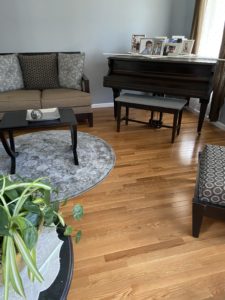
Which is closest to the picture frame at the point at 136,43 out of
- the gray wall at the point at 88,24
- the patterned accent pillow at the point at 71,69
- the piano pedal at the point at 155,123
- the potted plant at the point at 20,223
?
the gray wall at the point at 88,24

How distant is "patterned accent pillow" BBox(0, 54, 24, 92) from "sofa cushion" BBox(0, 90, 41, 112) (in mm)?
253

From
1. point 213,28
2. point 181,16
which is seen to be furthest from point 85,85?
point 181,16

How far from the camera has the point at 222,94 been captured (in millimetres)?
3184

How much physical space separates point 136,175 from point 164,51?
196cm

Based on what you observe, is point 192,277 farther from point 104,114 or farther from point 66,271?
point 104,114

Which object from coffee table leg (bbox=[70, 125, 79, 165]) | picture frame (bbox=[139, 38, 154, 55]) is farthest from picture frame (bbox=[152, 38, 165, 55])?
coffee table leg (bbox=[70, 125, 79, 165])

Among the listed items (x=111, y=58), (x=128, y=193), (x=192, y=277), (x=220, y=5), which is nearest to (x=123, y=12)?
(x=111, y=58)

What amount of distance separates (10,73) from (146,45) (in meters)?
2.01

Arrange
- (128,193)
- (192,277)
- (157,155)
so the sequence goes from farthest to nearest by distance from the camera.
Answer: (157,155), (128,193), (192,277)

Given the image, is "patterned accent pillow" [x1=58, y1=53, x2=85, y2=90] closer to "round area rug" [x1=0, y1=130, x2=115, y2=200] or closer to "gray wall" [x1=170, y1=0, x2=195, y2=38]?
"round area rug" [x1=0, y1=130, x2=115, y2=200]

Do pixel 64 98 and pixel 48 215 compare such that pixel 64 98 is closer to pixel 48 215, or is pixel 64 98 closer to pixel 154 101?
pixel 154 101

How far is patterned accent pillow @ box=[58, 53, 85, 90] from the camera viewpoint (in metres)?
3.43

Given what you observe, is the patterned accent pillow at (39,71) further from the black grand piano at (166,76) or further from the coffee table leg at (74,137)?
the coffee table leg at (74,137)

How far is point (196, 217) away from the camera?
1558 millimetres
